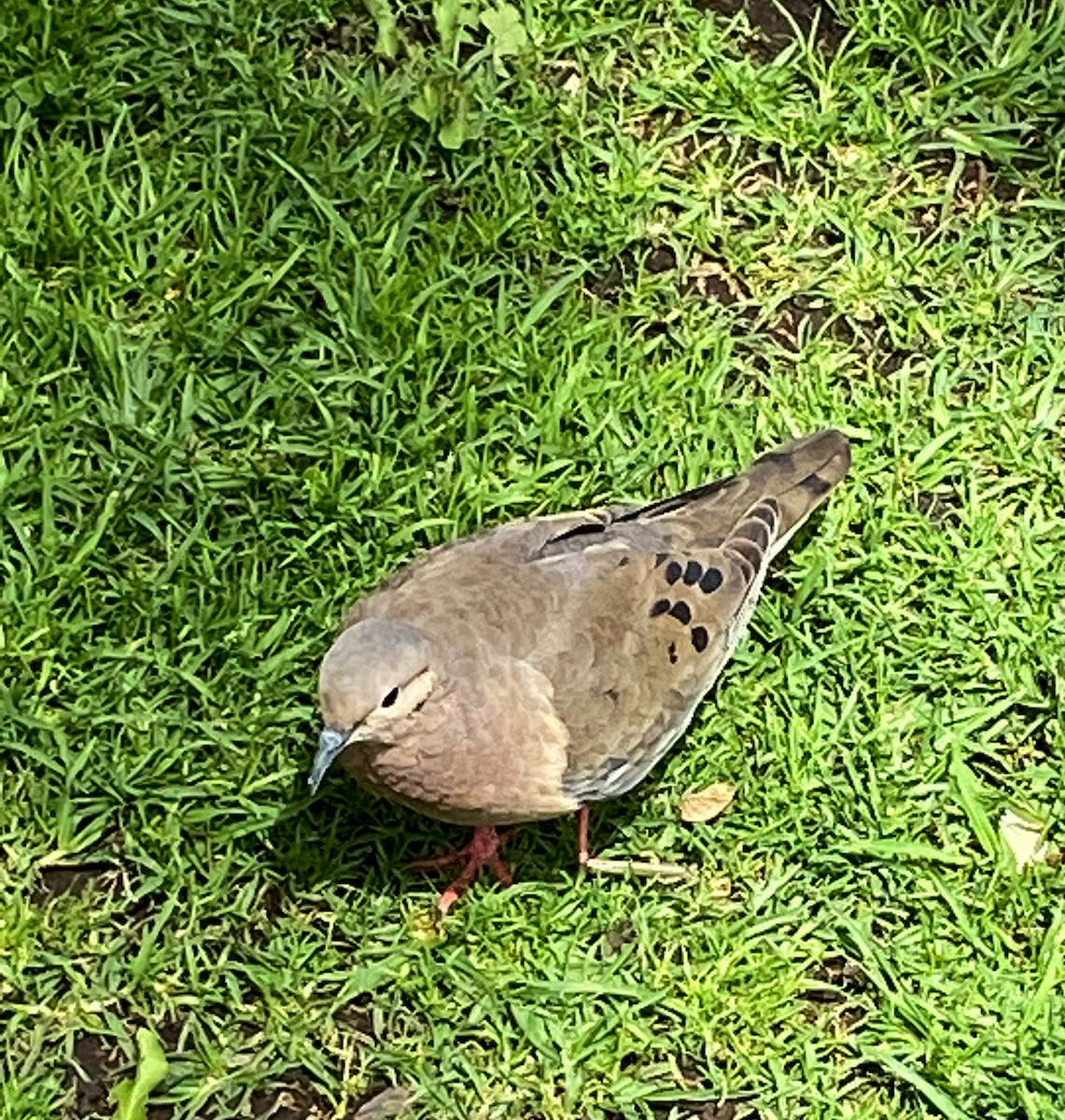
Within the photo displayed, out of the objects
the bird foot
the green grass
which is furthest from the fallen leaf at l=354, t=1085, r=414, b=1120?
the bird foot

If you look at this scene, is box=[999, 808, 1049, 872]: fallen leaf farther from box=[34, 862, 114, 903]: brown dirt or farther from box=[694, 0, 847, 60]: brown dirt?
box=[694, 0, 847, 60]: brown dirt

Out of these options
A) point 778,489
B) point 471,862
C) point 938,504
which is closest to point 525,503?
point 778,489

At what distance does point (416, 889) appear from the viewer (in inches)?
158

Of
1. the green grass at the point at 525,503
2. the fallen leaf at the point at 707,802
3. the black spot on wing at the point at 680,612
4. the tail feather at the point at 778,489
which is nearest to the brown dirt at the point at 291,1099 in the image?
the green grass at the point at 525,503

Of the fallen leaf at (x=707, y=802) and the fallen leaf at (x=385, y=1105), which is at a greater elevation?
the fallen leaf at (x=707, y=802)

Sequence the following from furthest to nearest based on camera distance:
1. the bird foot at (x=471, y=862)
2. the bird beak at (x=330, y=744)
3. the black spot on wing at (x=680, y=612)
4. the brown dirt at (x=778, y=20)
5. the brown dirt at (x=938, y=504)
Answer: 1. the brown dirt at (x=778, y=20)
2. the brown dirt at (x=938, y=504)
3. the bird foot at (x=471, y=862)
4. the black spot on wing at (x=680, y=612)
5. the bird beak at (x=330, y=744)

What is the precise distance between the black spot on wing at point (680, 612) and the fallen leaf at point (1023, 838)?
880mm

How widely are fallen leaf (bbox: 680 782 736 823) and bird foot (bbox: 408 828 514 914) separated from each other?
41cm

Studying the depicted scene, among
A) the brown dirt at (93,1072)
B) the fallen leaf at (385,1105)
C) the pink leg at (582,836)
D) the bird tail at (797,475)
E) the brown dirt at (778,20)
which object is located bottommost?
the brown dirt at (93,1072)

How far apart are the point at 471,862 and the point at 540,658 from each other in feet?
1.77

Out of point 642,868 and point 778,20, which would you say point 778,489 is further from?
point 778,20

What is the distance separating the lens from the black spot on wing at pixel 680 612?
12.7ft

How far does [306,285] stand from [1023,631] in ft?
6.10

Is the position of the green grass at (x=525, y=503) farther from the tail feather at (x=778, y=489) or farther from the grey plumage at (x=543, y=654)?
the grey plumage at (x=543, y=654)
